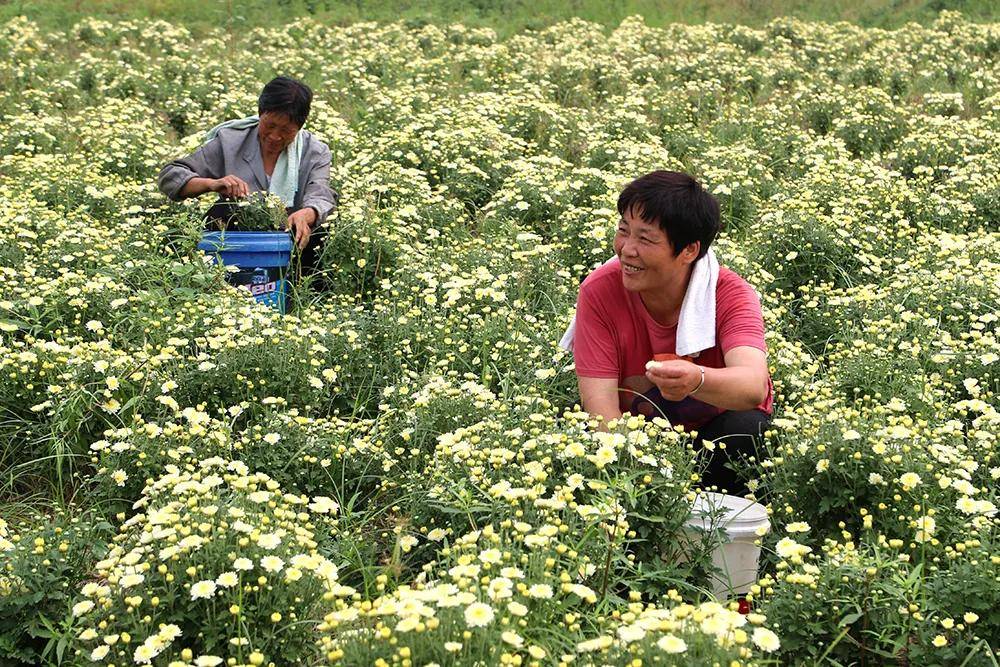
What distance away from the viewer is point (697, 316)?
3934 mm

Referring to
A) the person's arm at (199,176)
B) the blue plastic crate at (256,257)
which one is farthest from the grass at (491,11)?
the blue plastic crate at (256,257)

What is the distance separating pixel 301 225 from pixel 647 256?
7.53 feet

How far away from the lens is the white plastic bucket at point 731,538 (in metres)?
3.40

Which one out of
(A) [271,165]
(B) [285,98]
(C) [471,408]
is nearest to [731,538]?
(C) [471,408]

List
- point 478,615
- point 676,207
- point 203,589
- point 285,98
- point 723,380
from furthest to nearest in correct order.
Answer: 1. point 285,98
2. point 676,207
3. point 723,380
4. point 203,589
5. point 478,615

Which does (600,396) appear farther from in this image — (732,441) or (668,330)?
(732,441)

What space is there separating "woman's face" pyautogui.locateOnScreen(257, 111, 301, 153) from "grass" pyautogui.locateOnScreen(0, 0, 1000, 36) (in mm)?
8287

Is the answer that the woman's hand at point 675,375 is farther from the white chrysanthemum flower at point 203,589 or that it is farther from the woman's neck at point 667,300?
the white chrysanthemum flower at point 203,589

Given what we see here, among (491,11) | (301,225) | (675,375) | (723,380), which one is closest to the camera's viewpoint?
(675,375)

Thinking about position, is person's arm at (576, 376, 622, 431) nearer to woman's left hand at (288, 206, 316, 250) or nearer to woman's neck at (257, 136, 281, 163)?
woman's left hand at (288, 206, 316, 250)

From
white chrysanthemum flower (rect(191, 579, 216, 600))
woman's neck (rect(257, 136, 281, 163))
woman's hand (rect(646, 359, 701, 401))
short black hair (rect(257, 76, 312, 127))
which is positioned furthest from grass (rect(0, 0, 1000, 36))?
white chrysanthemum flower (rect(191, 579, 216, 600))

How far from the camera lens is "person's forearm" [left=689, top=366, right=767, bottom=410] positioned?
3689 millimetres

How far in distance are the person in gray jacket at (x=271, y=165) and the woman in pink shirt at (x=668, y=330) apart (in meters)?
2.12

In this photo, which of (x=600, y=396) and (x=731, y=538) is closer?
(x=731, y=538)
